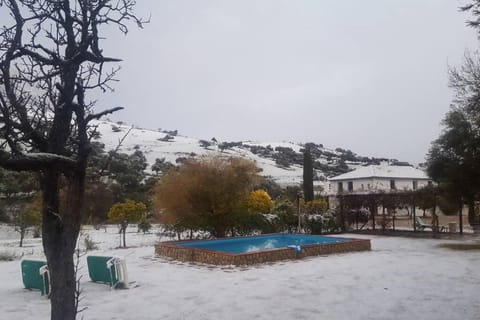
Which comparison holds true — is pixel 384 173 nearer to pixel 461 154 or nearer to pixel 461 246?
pixel 461 154

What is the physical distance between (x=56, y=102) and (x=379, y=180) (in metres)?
37.5

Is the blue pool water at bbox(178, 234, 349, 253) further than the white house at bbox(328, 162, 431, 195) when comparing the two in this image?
No

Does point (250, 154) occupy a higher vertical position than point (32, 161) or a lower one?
higher

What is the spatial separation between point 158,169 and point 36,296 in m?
32.0

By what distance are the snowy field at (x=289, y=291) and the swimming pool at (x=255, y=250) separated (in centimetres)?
51

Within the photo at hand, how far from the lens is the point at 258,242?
1636 centimetres

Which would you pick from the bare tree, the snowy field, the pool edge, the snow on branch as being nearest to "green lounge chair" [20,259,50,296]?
the snowy field

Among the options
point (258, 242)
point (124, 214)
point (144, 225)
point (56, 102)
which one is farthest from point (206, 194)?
point (56, 102)

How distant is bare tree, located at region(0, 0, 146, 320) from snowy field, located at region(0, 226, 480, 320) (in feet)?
10.0

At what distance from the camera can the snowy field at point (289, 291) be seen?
643cm

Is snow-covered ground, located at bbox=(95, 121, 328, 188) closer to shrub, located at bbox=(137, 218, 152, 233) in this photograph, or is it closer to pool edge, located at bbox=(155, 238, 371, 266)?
shrub, located at bbox=(137, 218, 152, 233)

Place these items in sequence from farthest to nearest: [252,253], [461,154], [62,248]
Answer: [461,154], [252,253], [62,248]

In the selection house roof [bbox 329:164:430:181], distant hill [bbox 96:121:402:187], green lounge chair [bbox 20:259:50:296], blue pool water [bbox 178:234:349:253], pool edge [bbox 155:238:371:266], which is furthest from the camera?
distant hill [bbox 96:121:402:187]

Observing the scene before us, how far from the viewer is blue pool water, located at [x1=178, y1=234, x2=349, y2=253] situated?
14828 millimetres
